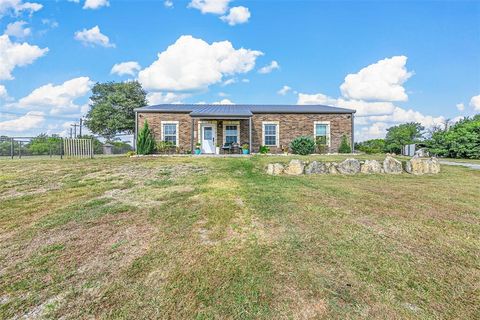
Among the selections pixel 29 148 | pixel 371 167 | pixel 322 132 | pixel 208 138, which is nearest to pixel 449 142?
pixel 322 132

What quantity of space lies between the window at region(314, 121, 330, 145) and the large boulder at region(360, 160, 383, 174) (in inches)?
310

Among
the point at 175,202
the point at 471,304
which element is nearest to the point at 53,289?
the point at 175,202

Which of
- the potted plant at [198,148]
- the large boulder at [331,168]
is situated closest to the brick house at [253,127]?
the potted plant at [198,148]

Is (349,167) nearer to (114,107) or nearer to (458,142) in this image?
(458,142)

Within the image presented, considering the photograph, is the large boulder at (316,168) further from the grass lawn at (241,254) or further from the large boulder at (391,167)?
the grass lawn at (241,254)

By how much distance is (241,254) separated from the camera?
3.01 m

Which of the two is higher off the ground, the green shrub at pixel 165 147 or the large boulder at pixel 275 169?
the green shrub at pixel 165 147

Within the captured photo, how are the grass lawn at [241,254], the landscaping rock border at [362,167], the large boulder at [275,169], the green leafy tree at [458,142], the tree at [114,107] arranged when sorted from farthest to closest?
the tree at [114,107] < the green leafy tree at [458,142] < the landscaping rock border at [362,167] < the large boulder at [275,169] < the grass lawn at [241,254]

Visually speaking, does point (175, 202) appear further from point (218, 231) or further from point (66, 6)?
point (66, 6)

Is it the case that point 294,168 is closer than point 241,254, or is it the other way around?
point 241,254

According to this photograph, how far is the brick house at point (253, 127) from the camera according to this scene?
54.5 feet

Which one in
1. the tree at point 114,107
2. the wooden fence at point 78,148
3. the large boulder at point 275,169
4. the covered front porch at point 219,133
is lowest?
the large boulder at point 275,169

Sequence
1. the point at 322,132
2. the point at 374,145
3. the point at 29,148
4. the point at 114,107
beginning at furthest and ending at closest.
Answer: the point at 114,107
the point at 374,145
the point at 29,148
the point at 322,132

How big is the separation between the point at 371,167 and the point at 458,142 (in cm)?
1298
